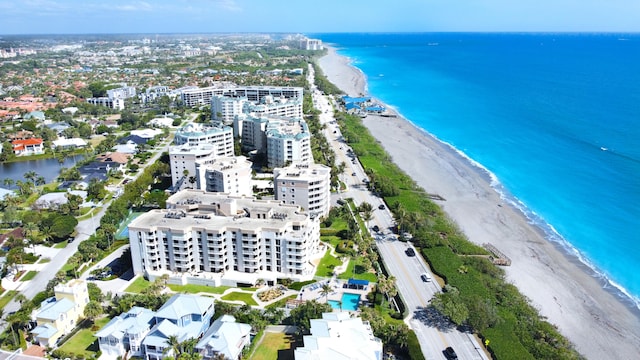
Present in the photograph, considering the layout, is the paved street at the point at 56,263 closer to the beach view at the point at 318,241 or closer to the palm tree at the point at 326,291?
the beach view at the point at 318,241

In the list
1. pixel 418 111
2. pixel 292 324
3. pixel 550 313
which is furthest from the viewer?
pixel 418 111

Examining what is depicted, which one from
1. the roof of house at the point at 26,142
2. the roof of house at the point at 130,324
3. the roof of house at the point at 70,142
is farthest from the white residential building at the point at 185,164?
the roof of house at the point at 26,142

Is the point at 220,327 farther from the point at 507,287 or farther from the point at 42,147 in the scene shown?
the point at 42,147

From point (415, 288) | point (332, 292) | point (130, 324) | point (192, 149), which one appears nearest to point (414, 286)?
point (415, 288)

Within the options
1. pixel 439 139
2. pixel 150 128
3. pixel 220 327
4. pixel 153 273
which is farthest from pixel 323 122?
pixel 220 327

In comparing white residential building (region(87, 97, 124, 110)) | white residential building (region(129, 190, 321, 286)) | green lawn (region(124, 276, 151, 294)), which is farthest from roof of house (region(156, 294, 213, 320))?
white residential building (region(87, 97, 124, 110))

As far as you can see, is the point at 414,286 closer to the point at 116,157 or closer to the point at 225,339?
the point at 225,339

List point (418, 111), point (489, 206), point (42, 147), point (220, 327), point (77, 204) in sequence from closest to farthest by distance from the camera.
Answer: point (220, 327), point (77, 204), point (489, 206), point (42, 147), point (418, 111)
